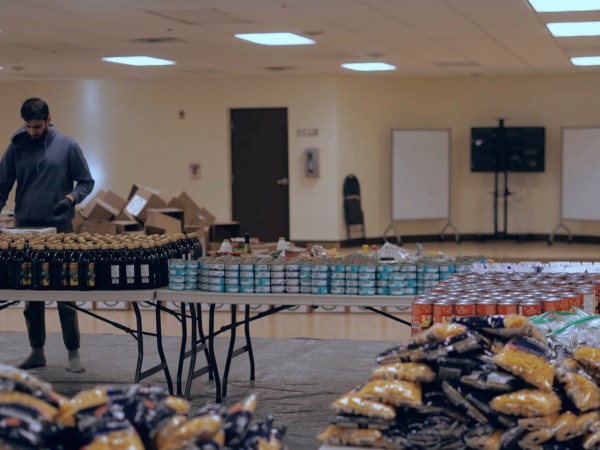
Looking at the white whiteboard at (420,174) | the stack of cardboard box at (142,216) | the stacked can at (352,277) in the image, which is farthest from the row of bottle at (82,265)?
the white whiteboard at (420,174)

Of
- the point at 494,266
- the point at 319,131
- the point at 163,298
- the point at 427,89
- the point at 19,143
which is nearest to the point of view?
the point at 494,266

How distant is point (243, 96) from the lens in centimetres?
1571

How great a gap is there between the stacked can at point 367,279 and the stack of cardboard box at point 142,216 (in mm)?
5407

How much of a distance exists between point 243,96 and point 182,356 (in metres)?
10.2

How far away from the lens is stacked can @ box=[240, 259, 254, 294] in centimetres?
535

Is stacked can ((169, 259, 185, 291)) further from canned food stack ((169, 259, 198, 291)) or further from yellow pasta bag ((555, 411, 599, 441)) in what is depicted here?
yellow pasta bag ((555, 411, 599, 441))

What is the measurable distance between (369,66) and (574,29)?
14.3 feet

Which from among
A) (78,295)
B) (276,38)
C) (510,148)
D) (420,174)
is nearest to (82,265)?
(78,295)

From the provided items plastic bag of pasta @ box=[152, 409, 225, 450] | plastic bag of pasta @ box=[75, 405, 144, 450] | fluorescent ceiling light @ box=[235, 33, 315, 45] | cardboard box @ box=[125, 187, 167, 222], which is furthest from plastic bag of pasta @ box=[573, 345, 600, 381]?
cardboard box @ box=[125, 187, 167, 222]

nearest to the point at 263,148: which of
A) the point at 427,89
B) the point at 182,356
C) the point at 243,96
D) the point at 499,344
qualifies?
the point at 243,96

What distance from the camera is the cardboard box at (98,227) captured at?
10797mm

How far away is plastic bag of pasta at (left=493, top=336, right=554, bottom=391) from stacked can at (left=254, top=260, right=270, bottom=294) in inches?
107

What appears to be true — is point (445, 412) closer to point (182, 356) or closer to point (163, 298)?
point (163, 298)

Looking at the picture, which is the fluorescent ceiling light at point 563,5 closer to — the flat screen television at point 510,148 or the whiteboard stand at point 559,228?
the flat screen television at point 510,148
